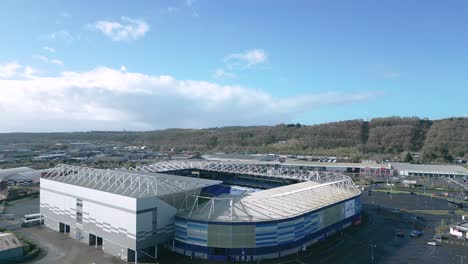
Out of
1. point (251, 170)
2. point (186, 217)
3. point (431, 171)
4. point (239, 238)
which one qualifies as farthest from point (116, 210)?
point (431, 171)

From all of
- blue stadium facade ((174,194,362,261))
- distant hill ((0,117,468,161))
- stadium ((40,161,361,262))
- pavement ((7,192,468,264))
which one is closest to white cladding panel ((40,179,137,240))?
stadium ((40,161,361,262))

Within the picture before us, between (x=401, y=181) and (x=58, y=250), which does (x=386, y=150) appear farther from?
(x=58, y=250)

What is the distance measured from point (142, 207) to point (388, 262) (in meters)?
19.5

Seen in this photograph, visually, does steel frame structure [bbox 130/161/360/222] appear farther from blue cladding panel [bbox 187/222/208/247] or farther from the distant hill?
the distant hill

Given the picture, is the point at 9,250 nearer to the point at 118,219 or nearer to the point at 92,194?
the point at 92,194

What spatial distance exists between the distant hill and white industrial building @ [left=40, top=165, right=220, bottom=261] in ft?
287

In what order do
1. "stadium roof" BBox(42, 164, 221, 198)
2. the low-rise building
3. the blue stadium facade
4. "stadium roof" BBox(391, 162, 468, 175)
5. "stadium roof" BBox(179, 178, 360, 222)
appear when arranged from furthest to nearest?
1. "stadium roof" BBox(391, 162, 468, 175)
2. "stadium roof" BBox(42, 164, 221, 198)
3. "stadium roof" BBox(179, 178, 360, 222)
4. the blue stadium facade
5. the low-rise building

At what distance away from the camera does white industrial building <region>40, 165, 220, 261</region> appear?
2577 cm

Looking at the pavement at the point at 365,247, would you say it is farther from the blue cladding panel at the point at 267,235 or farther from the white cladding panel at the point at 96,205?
the white cladding panel at the point at 96,205

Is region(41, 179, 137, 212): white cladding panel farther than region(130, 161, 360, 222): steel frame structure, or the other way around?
region(130, 161, 360, 222): steel frame structure

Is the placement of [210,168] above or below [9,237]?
above

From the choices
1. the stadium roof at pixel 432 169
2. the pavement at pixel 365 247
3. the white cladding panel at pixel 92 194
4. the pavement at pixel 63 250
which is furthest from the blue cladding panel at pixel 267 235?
the stadium roof at pixel 432 169

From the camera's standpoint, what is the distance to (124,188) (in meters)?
30.0

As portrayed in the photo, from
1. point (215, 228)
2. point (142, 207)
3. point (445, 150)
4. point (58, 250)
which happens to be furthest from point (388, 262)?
point (445, 150)
